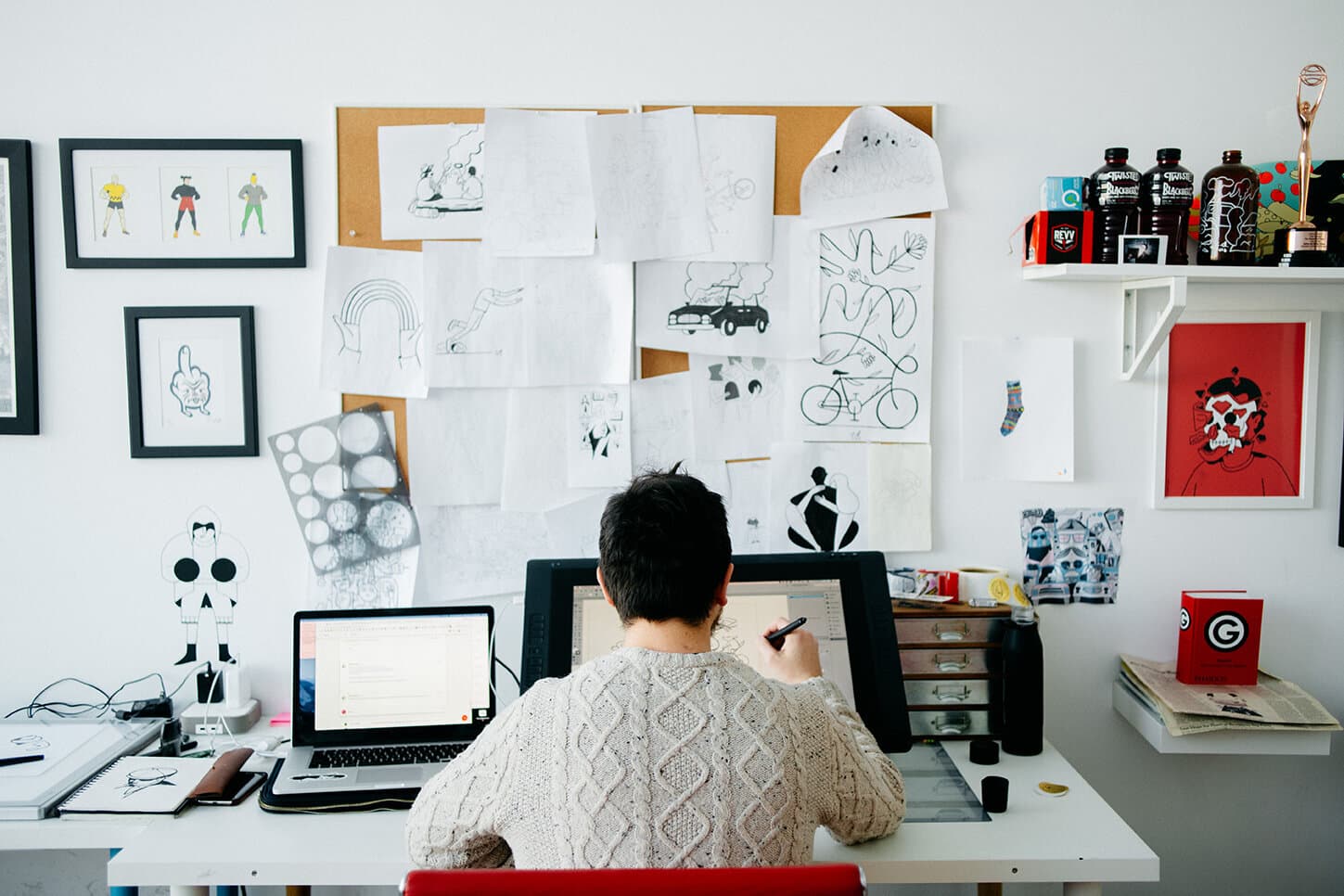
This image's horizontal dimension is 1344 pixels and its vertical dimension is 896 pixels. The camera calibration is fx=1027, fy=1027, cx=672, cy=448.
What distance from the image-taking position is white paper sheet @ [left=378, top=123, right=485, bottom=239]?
1.91m

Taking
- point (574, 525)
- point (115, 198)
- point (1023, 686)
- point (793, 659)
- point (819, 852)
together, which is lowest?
point (819, 852)

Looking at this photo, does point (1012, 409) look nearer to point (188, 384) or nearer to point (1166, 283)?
point (1166, 283)

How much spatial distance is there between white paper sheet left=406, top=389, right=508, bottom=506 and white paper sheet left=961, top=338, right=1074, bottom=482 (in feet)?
2.95

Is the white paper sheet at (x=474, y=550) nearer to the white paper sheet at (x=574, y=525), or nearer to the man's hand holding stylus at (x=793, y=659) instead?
the white paper sheet at (x=574, y=525)

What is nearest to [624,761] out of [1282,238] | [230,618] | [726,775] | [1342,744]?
[726,775]

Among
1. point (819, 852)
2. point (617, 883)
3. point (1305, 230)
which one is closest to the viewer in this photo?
point (617, 883)

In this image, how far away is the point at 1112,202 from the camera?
1.81 meters

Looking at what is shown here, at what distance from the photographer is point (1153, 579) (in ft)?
6.62

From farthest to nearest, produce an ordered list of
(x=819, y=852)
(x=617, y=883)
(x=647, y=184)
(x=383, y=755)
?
(x=647, y=184) < (x=383, y=755) < (x=819, y=852) < (x=617, y=883)

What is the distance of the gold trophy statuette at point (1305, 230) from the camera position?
5.91ft

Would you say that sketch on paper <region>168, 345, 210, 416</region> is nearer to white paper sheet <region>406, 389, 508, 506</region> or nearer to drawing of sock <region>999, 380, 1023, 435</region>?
white paper sheet <region>406, 389, 508, 506</region>

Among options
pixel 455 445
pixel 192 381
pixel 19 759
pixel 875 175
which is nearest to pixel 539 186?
pixel 455 445

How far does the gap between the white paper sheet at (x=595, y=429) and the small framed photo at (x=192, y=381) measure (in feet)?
1.98

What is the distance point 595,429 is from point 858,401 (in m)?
0.51
